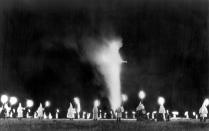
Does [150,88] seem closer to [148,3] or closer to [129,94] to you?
[129,94]

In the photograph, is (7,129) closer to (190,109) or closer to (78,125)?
(78,125)

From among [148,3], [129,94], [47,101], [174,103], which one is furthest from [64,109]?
[148,3]

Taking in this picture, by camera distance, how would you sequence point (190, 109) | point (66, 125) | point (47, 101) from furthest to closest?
point (47, 101)
point (190, 109)
point (66, 125)

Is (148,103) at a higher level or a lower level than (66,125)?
higher

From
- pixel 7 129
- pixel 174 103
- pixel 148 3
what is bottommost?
pixel 7 129

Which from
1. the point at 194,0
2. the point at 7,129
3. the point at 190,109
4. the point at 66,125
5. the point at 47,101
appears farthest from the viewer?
the point at 47,101

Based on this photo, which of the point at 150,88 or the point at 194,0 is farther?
the point at 150,88

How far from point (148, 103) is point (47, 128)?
35.6 metres

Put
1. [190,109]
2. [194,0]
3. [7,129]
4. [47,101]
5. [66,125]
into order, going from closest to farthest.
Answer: [7,129] < [66,125] < [194,0] < [190,109] < [47,101]

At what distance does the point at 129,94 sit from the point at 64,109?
1023cm

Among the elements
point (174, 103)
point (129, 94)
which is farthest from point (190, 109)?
point (129, 94)

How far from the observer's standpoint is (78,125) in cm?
2906

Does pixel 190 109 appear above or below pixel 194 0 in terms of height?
below

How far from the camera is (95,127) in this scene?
28.0 meters
